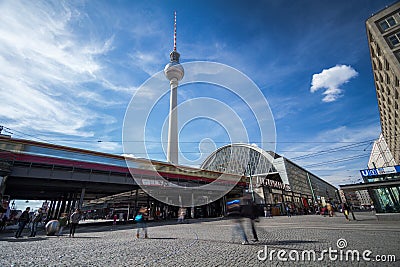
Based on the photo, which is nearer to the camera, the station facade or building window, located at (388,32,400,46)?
building window, located at (388,32,400,46)

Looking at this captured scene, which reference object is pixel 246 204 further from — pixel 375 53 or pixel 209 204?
pixel 375 53

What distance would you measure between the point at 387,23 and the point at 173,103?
164 feet

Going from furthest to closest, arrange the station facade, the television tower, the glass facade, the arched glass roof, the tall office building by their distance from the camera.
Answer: the arched glass roof, the television tower, the station facade, the tall office building, the glass facade

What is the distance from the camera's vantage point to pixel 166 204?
35500mm

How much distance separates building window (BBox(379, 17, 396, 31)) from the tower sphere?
5286 cm

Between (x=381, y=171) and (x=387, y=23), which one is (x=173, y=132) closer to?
(x=381, y=171)

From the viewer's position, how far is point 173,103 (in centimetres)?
6212

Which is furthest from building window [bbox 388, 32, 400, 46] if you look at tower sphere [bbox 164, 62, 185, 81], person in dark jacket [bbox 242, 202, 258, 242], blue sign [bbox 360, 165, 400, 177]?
tower sphere [bbox 164, 62, 185, 81]

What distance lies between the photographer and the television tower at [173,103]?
57.1 m

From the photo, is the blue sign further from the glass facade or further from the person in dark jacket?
the person in dark jacket

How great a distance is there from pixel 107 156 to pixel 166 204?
54.4ft

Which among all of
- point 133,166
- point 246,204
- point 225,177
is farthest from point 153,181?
point 246,204

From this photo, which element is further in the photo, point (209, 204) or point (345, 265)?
point (209, 204)

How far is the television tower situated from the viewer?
57094 millimetres
